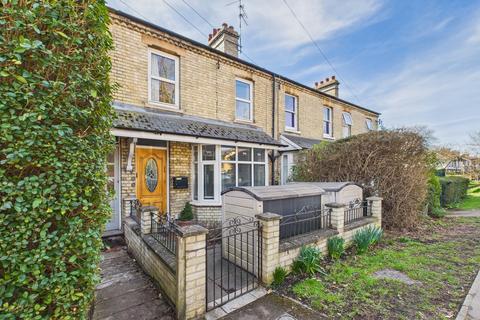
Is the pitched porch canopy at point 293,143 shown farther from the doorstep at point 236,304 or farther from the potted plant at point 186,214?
the doorstep at point 236,304

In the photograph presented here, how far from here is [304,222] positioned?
4.91 metres

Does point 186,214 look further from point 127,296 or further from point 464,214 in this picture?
point 464,214

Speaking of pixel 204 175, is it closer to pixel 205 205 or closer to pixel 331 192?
pixel 205 205

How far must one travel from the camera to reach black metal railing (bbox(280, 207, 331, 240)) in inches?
180

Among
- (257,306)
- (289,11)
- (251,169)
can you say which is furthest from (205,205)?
(289,11)

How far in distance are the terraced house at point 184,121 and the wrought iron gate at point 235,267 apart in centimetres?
216

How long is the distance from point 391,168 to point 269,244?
564 cm

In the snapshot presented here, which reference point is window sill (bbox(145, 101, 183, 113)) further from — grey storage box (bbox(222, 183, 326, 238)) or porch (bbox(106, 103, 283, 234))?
grey storage box (bbox(222, 183, 326, 238))

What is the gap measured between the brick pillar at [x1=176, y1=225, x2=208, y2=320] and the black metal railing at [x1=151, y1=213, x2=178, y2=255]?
505 millimetres

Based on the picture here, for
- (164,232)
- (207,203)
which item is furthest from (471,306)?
(207,203)

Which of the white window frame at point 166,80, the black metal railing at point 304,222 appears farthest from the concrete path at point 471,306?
the white window frame at point 166,80

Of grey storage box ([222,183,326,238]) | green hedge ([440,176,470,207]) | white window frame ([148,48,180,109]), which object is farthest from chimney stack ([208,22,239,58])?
green hedge ([440,176,470,207])

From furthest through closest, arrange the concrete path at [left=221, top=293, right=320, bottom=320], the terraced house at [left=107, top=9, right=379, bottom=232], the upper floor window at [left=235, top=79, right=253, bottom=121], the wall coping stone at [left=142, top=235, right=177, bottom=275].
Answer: the upper floor window at [left=235, top=79, right=253, bottom=121] < the terraced house at [left=107, top=9, right=379, bottom=232] < the wall coping stone at [left=142, top=235, right=177, bottom=275] < the concrete path at [left=221, top=293, right=320, bottom=320]

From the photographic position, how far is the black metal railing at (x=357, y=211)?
5.99m
